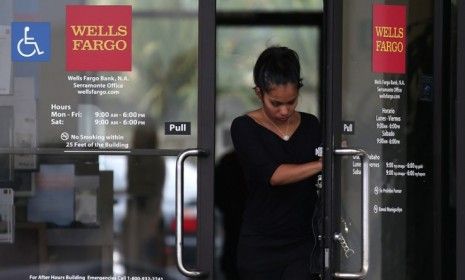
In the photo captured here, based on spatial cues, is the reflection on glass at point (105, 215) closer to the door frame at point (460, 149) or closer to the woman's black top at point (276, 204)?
the woman's black top at point (276, 204)

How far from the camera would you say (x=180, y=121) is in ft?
15.4

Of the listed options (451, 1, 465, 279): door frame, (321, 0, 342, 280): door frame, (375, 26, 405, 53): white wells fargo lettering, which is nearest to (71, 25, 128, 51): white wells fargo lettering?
(321, 0, 342, 280): door frame

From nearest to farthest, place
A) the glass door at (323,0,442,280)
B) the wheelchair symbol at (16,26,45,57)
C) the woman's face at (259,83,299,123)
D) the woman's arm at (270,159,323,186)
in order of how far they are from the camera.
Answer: the glass door at (323,0,442,280) → the wheelchair symbol at (16,26,45,57) → the woman's arm at (270,159,323,186) → the woman's face at (259,83,299,123)

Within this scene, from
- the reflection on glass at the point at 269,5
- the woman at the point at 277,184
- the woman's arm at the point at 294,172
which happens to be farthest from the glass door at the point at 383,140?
the reflection on glass at the point at 269,5

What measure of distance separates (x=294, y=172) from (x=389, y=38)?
0.74 m

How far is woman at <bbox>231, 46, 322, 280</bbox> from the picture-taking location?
16.3 ft

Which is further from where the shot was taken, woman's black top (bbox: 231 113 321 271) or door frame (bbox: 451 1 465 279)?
woman's black top (bbox: 231 113 321 271)

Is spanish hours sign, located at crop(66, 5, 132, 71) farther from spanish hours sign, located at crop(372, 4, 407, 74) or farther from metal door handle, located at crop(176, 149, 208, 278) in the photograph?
spanish hours sign, located at crop(372, 4, 407, 74)

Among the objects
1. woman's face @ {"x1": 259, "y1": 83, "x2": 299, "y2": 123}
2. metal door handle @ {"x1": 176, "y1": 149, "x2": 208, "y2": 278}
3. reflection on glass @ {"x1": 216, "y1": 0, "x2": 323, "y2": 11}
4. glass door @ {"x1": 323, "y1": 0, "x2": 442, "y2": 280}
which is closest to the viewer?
metal door handle @ {"x1": 176, "y1": 149, "x2": 208, "y2": 278}

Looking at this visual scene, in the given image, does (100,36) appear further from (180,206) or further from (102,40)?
(180,206)

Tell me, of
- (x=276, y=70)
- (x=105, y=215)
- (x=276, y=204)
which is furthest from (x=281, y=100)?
(x=105, y=215)

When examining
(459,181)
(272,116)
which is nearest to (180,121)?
(272,116)

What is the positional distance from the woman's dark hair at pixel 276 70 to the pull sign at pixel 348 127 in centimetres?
43

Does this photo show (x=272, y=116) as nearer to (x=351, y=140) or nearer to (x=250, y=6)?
(x=351, y=140)
